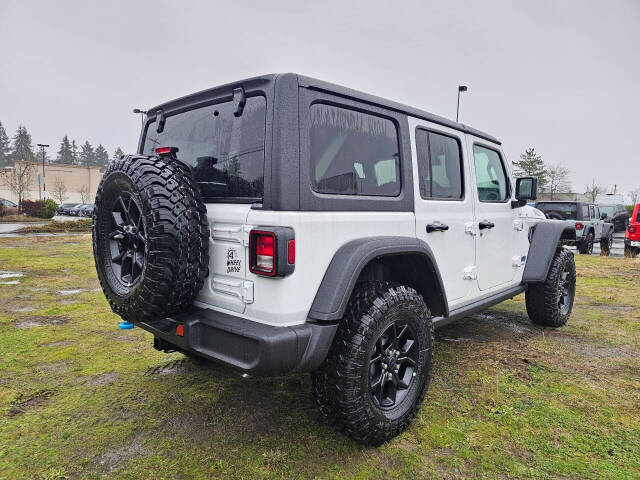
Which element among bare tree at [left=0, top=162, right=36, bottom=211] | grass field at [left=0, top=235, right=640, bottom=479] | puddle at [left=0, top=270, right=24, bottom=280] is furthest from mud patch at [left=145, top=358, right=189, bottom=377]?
bare tree at [left=0, top=162, right=36, bottom=211]

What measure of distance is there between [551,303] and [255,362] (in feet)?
12.2

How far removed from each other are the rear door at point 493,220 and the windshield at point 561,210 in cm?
977

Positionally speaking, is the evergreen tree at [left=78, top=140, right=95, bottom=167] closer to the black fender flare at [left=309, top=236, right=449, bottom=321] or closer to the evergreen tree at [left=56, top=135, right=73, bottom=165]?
the evergreen tree at [left=56, top=135, right=73, bottom=165]

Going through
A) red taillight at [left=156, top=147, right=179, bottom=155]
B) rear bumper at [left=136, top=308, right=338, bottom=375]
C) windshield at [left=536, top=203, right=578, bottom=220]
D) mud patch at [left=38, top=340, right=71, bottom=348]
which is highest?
red taillight at [left=156, top=147, right=179, bottom=155]

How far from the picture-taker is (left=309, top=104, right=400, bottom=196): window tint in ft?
7.32

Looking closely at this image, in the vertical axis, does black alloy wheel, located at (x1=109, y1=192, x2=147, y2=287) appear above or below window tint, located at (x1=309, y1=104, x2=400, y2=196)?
below

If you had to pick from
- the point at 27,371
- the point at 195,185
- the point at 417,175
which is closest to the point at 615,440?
the point at 417,175

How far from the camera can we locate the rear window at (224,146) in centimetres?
217

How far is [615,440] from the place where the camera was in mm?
2438

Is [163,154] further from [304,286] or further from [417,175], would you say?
[417,175]

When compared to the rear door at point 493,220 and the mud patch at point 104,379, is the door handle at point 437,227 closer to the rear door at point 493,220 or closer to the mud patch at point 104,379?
the rear door at point 493,220

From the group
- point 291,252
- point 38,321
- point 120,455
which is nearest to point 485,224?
point 291,252

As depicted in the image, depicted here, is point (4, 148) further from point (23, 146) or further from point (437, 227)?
point (437, 227)

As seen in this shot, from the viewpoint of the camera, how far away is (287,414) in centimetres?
270
